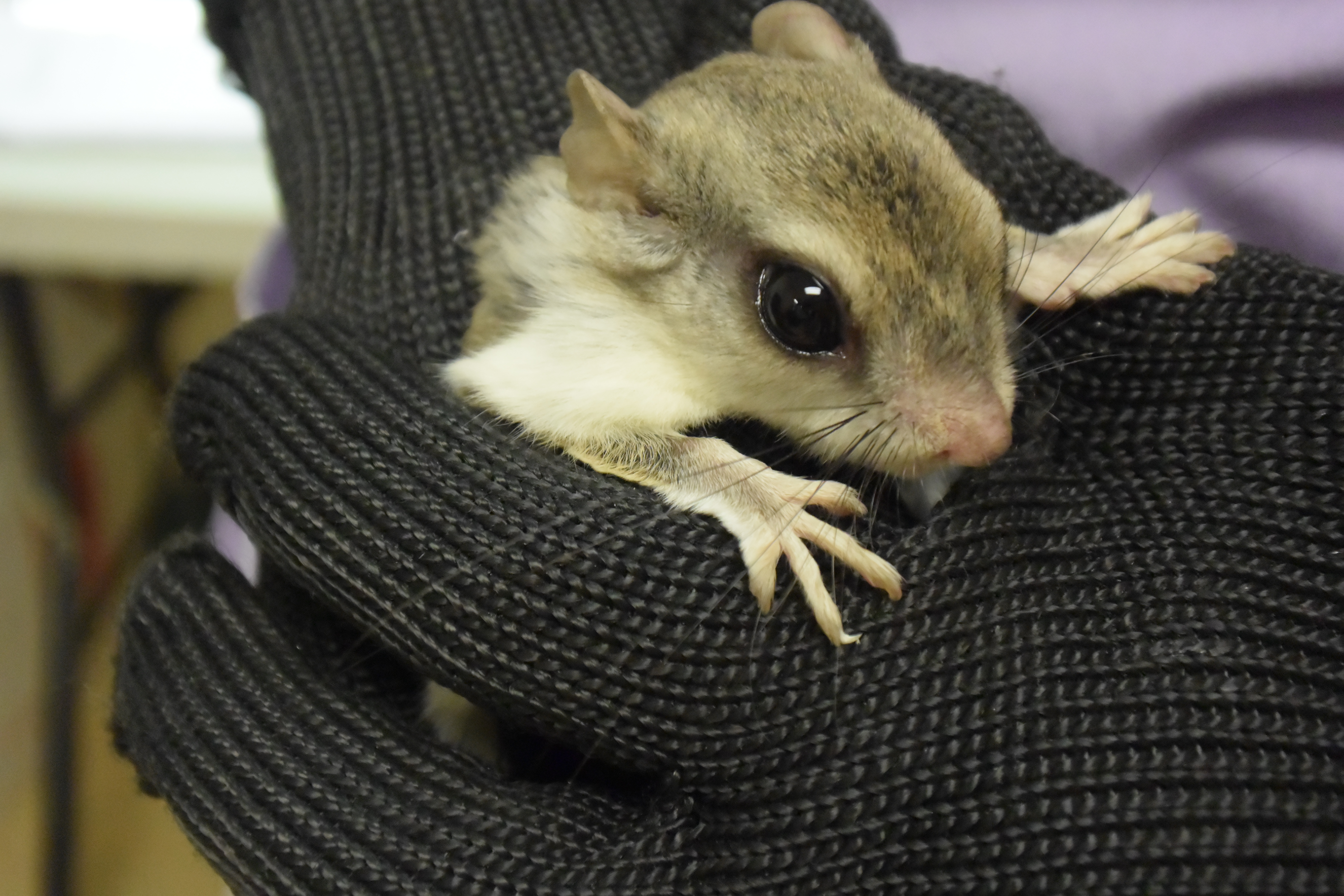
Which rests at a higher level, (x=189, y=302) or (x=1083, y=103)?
(x=1083, y=103)

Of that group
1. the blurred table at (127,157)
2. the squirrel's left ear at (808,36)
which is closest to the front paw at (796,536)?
the squirrel's left ear at (808,36)

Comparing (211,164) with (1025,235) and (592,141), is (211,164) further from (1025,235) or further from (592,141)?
(1025,235)

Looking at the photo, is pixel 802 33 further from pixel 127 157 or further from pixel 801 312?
pixel 127 157

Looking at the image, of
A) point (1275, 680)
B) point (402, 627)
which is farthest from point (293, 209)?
point (1275, 680)

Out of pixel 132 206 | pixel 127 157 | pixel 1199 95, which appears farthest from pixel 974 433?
pixel 127 157

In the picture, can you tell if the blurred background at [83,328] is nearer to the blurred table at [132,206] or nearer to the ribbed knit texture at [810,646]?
the blurred table at [132,206]

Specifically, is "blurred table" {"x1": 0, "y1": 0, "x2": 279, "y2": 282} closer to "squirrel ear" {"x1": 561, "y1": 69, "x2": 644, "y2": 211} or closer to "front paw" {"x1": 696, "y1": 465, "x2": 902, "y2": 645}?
"squirrel ear" {"x1": 561, "y1": 69, "x2": 644, "y2": 211}
